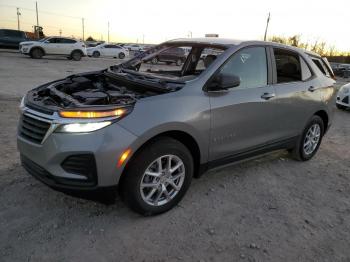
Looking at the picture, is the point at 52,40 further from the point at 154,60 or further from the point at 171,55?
the point at 154,60

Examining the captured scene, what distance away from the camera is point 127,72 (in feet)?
14.2

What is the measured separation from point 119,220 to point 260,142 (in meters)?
2.03

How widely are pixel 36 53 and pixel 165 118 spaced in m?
23.2

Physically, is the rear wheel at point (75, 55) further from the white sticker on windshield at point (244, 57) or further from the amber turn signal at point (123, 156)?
the amber turn signal at point (123, 156)

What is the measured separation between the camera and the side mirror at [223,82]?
353cm

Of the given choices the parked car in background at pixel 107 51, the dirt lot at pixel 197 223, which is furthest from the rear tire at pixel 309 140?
the parked car in background at pixel 107 51

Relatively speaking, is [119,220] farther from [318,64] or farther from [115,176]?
[318,64]

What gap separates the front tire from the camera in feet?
10.3

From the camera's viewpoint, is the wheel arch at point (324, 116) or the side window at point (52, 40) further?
the side window at point (52, 40)

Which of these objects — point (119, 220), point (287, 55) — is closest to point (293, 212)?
point (119, 220)

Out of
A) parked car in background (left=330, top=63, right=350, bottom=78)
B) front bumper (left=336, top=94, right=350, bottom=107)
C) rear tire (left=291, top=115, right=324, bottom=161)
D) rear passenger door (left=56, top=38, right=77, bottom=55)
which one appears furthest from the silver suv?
parked car in background (left=330, top=63, right=350, bottom=78)

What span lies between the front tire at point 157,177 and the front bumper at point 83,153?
0.18m

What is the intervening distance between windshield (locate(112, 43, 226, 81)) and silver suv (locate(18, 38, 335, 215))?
0.8 inches

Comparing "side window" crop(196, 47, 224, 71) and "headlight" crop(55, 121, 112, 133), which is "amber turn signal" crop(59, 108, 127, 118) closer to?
"headlight" crop(55, 121, 112, 133)
